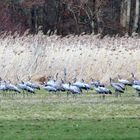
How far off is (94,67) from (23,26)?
2935cm

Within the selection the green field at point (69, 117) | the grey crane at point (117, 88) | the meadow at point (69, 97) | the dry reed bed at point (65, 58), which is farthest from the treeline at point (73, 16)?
the green field at point (69, 117)

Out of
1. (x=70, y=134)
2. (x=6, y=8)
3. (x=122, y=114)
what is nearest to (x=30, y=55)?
(x=122, y=114)

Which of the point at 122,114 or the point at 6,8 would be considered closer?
the point at 122,114

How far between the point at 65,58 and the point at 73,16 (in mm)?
29436

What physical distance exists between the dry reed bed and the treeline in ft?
74.2

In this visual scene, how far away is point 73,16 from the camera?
53.1 m

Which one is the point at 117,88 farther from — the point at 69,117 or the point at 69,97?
the point at 69,117

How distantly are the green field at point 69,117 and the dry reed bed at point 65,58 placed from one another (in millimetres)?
3541

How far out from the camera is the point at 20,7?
5491 centimetres

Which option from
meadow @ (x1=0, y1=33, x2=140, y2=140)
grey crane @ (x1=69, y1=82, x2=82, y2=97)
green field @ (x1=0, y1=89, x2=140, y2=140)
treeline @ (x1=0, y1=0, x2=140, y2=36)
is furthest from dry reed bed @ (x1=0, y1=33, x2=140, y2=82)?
treeline @ (x1=0, y1=0, x2=140, y2=36)

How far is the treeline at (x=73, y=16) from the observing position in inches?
1966

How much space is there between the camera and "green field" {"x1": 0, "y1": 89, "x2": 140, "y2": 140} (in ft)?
41.5

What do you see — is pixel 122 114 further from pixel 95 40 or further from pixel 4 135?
pixel 95 40

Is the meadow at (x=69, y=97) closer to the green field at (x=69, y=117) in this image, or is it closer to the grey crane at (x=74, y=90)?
the green field at (x=69, y=117)
